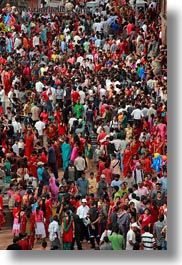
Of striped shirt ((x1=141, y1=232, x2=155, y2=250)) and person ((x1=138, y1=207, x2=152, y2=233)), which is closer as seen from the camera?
striped shirt ((x1=141, y1=232, x2=155, y2=250))

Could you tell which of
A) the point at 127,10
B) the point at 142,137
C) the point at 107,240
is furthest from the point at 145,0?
the point at 107,240

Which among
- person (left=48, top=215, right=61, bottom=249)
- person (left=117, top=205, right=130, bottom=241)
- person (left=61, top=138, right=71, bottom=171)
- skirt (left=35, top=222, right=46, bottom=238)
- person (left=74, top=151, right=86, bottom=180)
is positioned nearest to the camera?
person (left=117, top=205, right=130, bottom=241)

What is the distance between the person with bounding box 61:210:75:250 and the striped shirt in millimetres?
1138

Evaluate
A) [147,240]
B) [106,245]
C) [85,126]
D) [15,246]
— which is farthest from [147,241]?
[85,126]

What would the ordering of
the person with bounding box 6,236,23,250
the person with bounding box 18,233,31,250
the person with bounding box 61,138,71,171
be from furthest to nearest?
the person with bounding box 61,138,71,171, the person with bounding box 18,233,31,250, the person with bounding box 6,236,23,250

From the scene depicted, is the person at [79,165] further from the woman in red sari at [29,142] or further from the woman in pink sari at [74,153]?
the woman in red sari at [29,142]

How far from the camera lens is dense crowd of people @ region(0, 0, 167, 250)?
16141 mm

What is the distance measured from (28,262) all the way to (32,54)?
9753 mm

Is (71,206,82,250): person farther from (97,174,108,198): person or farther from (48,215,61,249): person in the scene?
(97,174,108,198): person

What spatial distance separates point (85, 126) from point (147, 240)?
15.9 ft

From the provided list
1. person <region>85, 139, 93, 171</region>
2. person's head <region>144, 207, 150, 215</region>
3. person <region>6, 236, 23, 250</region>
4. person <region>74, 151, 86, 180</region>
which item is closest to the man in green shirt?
person's head <region>144, 207, 150, 215</region>

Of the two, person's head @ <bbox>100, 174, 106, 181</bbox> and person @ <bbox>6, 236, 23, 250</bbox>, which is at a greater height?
person's head @ <bbox>100, 174, 106, 181</bbox>

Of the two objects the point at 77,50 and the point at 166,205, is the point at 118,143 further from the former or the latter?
the point at 77,50

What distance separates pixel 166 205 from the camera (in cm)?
1530
